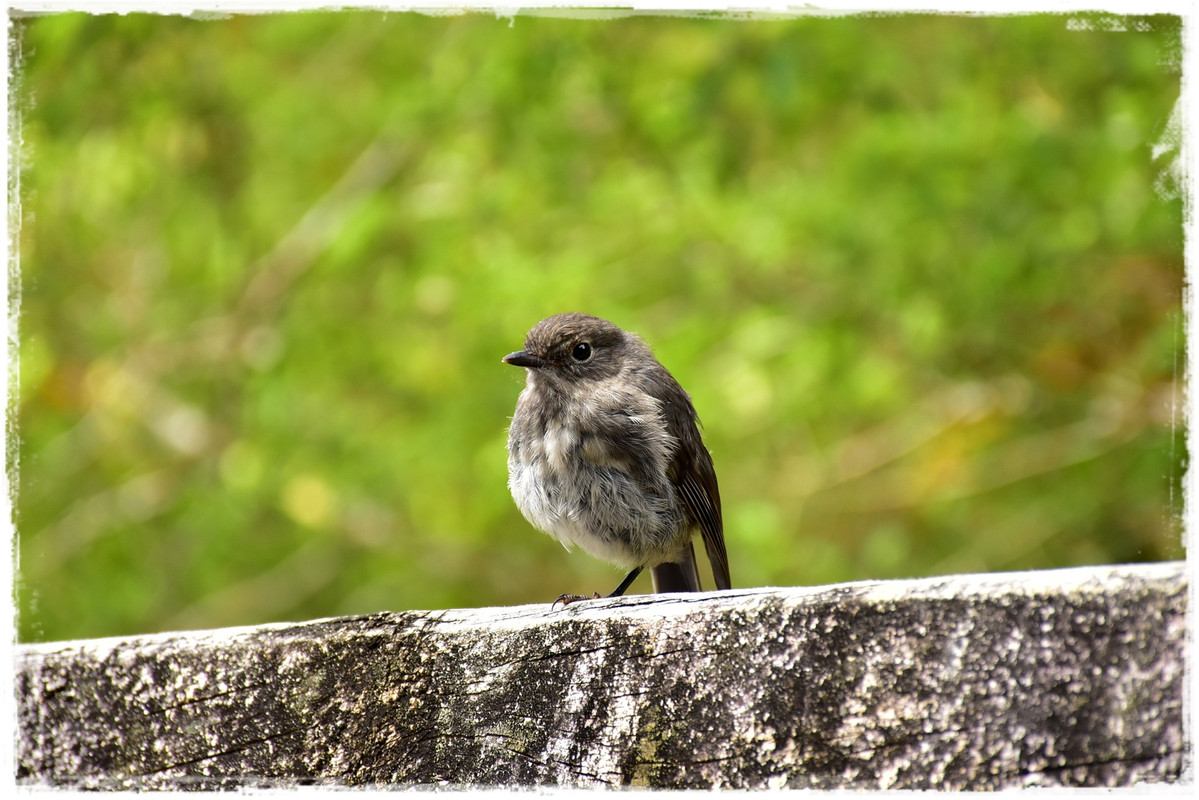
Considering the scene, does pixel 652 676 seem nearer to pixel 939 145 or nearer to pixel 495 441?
pixel 939 145

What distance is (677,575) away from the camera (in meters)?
4.60

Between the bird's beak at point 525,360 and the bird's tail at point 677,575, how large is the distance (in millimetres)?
975

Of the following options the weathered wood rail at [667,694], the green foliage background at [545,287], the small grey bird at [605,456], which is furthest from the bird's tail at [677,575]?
the weathered wood rail at [667,694]

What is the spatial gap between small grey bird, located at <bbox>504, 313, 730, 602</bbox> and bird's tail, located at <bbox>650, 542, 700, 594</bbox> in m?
0.10

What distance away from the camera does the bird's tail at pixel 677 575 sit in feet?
15.0

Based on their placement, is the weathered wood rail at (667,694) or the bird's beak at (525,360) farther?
the bird's beak at (525,360)

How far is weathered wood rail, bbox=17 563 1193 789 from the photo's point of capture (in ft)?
4.98

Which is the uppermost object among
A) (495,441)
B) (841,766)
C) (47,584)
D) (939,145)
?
(939,145)

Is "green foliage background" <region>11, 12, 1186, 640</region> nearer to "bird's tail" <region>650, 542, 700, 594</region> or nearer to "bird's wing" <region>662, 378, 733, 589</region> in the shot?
"bird's tail" <region>650, 542, 700, 594</region>

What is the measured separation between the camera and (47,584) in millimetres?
7438

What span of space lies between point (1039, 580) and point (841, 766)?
395mm

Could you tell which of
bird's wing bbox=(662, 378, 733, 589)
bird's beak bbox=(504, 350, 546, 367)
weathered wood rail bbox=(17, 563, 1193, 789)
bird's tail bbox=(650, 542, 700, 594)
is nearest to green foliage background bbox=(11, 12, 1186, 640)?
bird's tail bbox=(650, 542, 700, 594)

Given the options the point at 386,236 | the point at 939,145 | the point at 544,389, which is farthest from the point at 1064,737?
the point at 386,236

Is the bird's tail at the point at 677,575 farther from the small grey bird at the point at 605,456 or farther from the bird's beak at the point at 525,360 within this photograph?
the bird's beak at the point at 525,360
